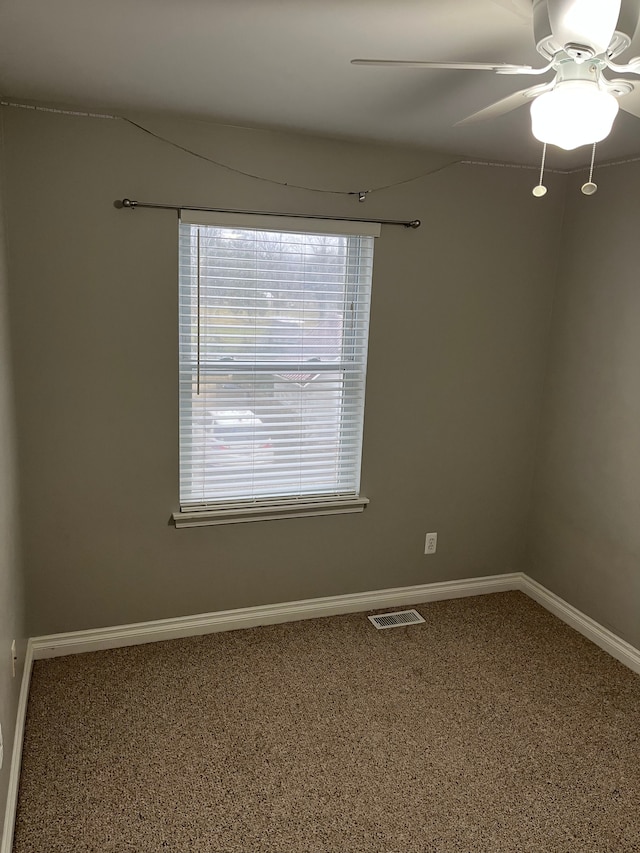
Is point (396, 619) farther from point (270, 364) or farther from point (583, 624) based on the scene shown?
point (270, 364)

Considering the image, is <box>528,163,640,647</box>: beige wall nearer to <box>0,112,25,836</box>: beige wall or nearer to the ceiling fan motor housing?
the ceiling fan motor housing

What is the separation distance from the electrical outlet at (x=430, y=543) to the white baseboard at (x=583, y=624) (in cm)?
62

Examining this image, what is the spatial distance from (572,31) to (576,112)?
0.50ft

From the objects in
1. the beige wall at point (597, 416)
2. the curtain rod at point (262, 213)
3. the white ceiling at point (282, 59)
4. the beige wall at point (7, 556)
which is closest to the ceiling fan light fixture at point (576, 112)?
the white ceiling at point (282, 59)

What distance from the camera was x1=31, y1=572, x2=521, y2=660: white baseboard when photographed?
2855 millimetres

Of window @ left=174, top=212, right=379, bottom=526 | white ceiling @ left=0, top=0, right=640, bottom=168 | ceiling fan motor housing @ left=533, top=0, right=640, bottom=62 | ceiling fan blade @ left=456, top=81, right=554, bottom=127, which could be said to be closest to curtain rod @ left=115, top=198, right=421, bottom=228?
window @ left=174, top=212, right=379, bottom=526

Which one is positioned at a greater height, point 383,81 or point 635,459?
point 383,81

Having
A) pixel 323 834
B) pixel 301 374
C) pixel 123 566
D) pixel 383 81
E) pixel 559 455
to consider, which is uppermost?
pixel 383 81

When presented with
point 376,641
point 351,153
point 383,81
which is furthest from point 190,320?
point 376,641

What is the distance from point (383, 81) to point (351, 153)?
0.89 m

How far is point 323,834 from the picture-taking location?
1.97 meters

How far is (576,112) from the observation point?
1.38m

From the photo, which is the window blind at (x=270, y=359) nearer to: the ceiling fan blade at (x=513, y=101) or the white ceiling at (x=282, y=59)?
the white ceiling at (x=282, y=59)

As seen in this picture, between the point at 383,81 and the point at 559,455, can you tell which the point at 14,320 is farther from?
the point at 559,455
